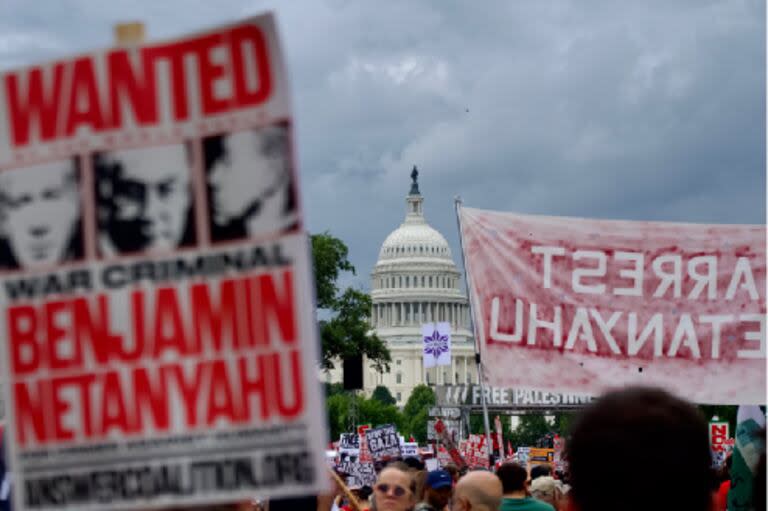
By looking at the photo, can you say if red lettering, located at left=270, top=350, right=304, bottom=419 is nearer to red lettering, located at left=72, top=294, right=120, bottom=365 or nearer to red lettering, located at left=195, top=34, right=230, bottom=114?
red lettering, located at left=72, top=294, right=120, bottom=365

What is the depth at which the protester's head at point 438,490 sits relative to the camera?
10742 millimetres

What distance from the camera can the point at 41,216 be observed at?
437 centimetres

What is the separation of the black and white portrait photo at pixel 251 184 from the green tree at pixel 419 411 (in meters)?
166

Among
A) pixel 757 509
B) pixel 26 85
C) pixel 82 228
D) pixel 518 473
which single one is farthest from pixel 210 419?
pixel 518 473

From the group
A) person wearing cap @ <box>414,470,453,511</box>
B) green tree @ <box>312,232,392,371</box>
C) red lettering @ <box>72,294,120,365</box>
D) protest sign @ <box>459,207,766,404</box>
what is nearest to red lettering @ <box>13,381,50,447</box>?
red lettering @ <box>72,294,120,365</box>

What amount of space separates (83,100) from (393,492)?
5281mm

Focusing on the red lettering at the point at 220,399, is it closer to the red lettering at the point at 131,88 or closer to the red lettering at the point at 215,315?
the red lettering at the point at 215,315

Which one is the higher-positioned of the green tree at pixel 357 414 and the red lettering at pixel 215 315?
the red lettering at pixel 215 315

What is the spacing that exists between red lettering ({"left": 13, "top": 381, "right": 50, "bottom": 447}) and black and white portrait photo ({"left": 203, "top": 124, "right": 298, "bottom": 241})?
509mm

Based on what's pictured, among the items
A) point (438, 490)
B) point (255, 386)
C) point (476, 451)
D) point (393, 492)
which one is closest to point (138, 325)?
point (255, 386)

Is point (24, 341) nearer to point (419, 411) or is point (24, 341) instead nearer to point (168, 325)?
point (168, 325)

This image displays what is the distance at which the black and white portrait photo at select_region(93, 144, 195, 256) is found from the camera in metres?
4.27

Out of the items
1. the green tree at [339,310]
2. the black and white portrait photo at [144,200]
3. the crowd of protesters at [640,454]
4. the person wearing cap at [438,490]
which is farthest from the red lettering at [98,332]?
the green tree at [339,310]

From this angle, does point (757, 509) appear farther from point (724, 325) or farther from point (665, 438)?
point (724, 325)
